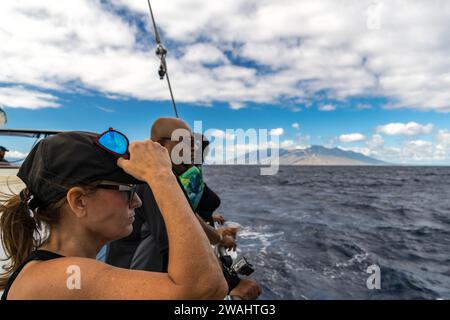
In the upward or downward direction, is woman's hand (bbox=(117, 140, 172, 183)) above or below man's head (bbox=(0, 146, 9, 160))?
below

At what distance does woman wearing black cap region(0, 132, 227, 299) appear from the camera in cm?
100

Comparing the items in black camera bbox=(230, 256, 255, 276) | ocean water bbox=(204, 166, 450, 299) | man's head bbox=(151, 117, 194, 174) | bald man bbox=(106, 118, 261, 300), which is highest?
man's head bbox=(151, 117, 194, 174)

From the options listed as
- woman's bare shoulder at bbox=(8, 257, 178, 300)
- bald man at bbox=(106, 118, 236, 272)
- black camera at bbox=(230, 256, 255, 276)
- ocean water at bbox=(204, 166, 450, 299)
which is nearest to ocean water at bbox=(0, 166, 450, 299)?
ocean water at bbox=(204, 166, 450, 299)

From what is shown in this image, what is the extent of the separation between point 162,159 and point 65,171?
0.37 m

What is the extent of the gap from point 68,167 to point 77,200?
14 centimetres

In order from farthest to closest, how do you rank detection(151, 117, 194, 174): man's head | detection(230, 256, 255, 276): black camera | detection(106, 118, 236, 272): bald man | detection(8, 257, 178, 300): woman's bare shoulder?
1. detection(230, 256, 255, 276): black camera
2. detection(151, 117, 194, 174): man's head
3. detection(106, 118, 236, 272): bald man
4. detection(8, 257, 178, 300): woman's bare shoulder

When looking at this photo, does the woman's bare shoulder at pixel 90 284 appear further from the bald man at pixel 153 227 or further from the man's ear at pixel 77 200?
the bald man at pixel 153 227

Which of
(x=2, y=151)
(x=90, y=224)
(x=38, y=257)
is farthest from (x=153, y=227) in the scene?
(x=2, y=151)

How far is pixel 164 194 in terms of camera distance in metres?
1.06

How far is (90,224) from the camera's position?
1.23 m

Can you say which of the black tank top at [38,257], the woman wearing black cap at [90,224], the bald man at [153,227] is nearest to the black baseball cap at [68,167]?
the woman wearing black cap at [90,224]

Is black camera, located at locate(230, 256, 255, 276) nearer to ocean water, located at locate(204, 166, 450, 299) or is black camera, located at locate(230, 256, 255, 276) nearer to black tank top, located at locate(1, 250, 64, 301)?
black tank top, located at locate(1, 250, 64, 301)
